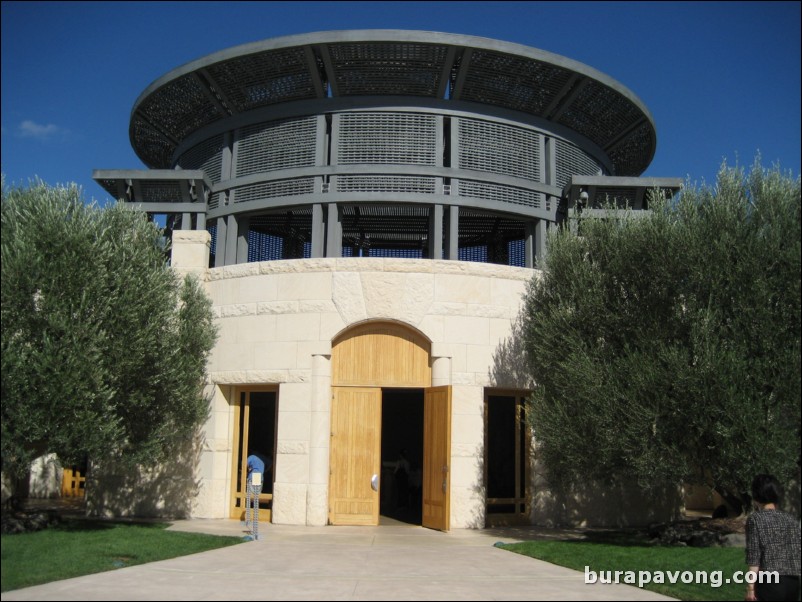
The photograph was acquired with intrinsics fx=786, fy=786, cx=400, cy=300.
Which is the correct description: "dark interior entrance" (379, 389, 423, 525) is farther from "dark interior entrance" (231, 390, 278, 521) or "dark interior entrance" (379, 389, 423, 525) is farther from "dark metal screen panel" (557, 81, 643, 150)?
→ "dark metal screen panel" (557, 81, 643, 150)

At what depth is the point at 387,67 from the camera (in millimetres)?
18797

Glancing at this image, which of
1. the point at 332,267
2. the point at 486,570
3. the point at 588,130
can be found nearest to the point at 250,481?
the point at 332,267

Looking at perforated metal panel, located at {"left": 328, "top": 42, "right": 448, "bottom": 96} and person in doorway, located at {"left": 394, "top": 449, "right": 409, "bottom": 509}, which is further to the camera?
person in doorway, located at {"left": 394, "top": 449, "right": 409, "bottom": 509}

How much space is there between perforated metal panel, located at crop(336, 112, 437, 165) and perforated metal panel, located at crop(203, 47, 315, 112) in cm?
139

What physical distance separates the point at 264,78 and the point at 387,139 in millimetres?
3383

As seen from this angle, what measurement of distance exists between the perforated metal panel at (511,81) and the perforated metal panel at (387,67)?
0.88 meters

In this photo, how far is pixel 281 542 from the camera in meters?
13.5

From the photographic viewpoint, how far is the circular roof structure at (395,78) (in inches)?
722

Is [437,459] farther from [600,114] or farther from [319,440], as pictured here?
[600,114]

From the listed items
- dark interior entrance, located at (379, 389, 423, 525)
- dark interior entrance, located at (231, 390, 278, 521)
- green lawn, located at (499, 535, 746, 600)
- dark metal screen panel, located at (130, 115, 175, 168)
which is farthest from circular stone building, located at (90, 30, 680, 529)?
dark interior entrance, located at (379, 389, 423, 525)

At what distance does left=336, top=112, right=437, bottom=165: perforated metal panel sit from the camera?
62.1ft

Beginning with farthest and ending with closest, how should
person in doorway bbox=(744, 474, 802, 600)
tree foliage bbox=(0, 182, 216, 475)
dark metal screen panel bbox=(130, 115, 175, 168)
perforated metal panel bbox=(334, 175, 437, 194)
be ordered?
dark metal screen panel bbox=(130, 115, 175, 168), perforated metal panel bbox=(334, 175, 437, 194), tree foliage bbox=(0, 182, 216, 475), person in doorway bbox=(744, 474, 802, 600)

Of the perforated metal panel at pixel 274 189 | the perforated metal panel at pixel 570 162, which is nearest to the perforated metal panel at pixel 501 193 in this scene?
the perforated metal panel at pixel 570 162

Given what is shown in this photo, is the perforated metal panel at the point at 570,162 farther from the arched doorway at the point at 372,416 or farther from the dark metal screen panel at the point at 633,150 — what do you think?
the arched doorway at the point at 372,416
